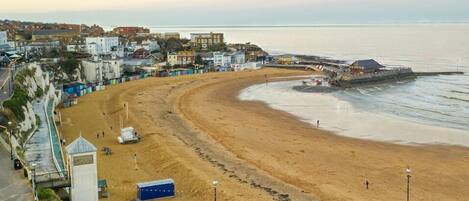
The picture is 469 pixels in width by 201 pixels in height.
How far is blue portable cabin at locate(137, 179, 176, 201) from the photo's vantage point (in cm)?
1950

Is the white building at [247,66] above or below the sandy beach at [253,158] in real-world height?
above

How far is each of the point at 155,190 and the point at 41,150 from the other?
6452mm

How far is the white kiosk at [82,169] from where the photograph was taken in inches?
660

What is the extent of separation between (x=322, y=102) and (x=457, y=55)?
5904cm

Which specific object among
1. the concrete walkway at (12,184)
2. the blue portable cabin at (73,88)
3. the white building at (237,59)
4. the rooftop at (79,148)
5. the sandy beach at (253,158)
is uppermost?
the white building at (237,59)

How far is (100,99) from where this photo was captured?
45906mm

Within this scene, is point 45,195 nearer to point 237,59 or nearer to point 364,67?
point 364,67

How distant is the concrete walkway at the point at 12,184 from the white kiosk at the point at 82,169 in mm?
1356

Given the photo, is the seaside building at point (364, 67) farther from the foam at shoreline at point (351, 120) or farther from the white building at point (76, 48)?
the white building at point (76, 48)

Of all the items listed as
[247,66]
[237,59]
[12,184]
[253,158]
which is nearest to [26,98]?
[253,158]

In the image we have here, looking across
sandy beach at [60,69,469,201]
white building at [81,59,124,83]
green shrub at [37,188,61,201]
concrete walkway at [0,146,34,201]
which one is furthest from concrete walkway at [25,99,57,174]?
white building at [81,59,124,83]

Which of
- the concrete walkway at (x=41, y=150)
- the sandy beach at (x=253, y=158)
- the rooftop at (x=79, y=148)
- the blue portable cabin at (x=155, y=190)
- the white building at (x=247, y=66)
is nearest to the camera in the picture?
the rooftop at (x=79, y=148)

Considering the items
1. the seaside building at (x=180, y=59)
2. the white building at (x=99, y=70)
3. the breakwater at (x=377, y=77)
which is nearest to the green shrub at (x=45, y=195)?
the white building at (x=99, y=70)

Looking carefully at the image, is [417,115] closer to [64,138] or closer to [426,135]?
[426,135]
